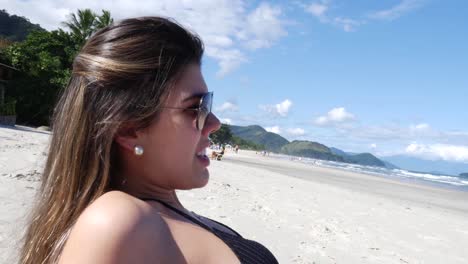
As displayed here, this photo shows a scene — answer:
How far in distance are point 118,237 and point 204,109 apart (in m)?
0.51

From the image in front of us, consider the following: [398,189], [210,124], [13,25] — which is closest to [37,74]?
[398,189]

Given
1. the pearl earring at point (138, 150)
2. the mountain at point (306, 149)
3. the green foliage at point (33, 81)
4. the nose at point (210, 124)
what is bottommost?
the pearl earring at point (138, 150)

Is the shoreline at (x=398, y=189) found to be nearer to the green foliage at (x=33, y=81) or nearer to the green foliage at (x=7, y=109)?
the green foliage at (x=33, y=81)

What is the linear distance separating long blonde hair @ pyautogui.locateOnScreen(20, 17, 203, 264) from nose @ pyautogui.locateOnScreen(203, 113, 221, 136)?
0.21 metres

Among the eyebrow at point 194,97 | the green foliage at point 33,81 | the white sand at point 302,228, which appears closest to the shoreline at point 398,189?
the white sand at point 302,228

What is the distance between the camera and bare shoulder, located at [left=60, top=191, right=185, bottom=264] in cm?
88

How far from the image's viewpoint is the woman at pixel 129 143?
42.9 inches

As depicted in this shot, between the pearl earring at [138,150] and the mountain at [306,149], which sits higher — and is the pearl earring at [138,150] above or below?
below

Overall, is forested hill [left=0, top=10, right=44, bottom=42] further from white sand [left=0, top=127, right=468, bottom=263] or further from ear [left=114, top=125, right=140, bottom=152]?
ear [left=114, top=125, right=140, bottom=152]

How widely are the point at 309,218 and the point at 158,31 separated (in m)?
5.86

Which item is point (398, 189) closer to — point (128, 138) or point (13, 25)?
point (128, 138)

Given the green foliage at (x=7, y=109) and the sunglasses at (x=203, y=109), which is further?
the green foliage at (x=7, y=109)

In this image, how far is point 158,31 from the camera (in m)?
1.20

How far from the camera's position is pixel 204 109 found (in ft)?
4.24
